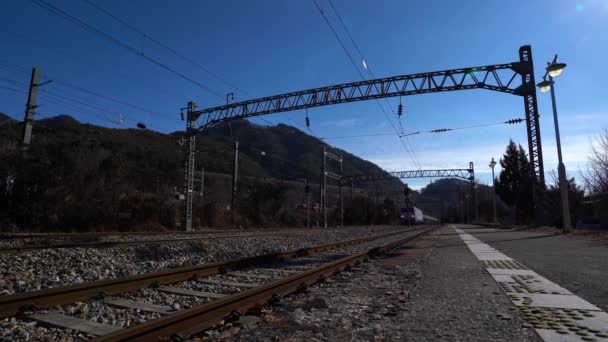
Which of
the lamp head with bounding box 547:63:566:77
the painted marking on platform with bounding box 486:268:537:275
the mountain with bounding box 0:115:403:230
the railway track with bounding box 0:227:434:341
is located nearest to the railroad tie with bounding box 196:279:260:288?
the railway track with bounding box 0:227:434:341

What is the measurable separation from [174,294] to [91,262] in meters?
3.80

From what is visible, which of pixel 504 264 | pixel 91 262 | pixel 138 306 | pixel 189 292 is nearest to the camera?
pixel 138 306

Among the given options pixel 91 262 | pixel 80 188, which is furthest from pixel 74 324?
pixel 80 188

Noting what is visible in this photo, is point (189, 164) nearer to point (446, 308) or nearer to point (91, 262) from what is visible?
point (91, 262)

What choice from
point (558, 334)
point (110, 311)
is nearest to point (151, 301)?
point (110, 311)

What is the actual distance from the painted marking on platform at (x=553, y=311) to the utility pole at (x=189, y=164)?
73.3ft

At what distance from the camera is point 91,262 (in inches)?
340

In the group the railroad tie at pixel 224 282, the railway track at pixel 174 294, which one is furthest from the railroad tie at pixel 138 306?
the railroad tie at pixel 224 282

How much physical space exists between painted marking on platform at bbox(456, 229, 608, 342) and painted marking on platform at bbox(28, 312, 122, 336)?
172 inches

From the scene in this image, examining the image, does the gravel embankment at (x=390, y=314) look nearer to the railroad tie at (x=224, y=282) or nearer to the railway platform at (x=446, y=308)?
the railway platform at (x=446, y=308)

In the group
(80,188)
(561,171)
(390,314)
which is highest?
(561,171)

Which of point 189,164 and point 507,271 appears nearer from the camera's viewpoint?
point 507,271

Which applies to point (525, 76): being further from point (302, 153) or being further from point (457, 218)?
point (457, 218)

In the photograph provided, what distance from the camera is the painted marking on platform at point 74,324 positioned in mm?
3934
